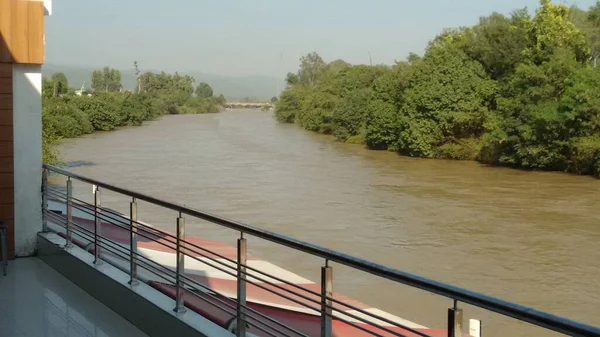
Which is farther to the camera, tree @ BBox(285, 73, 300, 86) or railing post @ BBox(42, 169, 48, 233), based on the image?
tree @ BBox(285, 73, 300, 86)

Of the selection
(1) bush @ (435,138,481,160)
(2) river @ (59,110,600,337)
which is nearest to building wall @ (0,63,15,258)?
(2) river @ (59,110,600,337)

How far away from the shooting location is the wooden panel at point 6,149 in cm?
429

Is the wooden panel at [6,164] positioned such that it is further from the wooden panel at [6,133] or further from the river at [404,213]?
the river at [404,213]

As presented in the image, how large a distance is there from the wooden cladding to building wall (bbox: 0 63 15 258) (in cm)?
9

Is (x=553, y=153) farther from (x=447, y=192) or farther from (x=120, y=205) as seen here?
(x=120, y=205)

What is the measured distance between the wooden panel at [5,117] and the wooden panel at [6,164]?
0.73 feet

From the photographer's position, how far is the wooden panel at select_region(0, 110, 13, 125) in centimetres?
425

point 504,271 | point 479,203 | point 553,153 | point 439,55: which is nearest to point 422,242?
point 504,271

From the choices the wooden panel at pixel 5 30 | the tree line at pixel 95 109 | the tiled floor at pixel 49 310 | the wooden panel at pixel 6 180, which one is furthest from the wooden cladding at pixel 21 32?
the tree line at pixel 95 109

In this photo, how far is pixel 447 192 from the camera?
19.2 metres

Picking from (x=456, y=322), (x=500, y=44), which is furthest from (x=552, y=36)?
(x=456, y=322)

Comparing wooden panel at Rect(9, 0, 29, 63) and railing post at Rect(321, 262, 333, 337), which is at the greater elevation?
wooden panel at Rect(9, 0, 29, 63)

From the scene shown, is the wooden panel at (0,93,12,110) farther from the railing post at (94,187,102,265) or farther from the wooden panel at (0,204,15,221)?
the railing post at (94,187,102,265)

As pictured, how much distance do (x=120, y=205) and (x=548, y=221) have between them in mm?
9391
